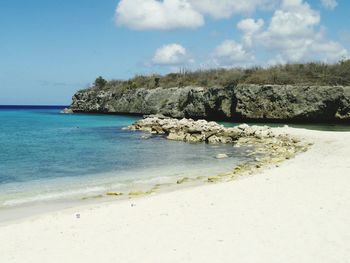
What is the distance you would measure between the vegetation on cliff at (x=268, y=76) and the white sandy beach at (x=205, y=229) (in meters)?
45.2

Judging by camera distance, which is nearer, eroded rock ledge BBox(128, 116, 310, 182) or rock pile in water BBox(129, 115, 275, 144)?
eroded rock ledge BBox(128, 116, 310, 182)

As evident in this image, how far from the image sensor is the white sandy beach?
304 inches

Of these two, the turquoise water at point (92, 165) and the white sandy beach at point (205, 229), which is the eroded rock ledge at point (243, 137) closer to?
the turquoise water at point (92, 165)

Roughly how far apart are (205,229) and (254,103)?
156 feet

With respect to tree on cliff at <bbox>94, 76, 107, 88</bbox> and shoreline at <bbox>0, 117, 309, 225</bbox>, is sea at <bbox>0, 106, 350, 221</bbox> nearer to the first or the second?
shoreline at <bbox>0, 117, 309, 225</bbox>

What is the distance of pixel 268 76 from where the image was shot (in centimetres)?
6038

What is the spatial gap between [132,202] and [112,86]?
84367 mm

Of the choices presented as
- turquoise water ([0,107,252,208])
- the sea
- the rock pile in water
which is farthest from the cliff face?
the sea

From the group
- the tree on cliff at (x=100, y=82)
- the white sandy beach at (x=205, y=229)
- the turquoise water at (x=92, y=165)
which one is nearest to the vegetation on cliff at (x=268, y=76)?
the tree on cliff at (x=100, y=82)

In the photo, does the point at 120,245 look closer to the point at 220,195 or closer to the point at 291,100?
the point at 220,195

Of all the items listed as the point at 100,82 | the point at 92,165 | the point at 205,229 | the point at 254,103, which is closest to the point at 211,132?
the point at 92,165

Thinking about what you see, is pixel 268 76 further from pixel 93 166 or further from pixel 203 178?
pixel 203 178

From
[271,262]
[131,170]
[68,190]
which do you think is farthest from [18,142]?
[271,262]

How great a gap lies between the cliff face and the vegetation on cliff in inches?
137
